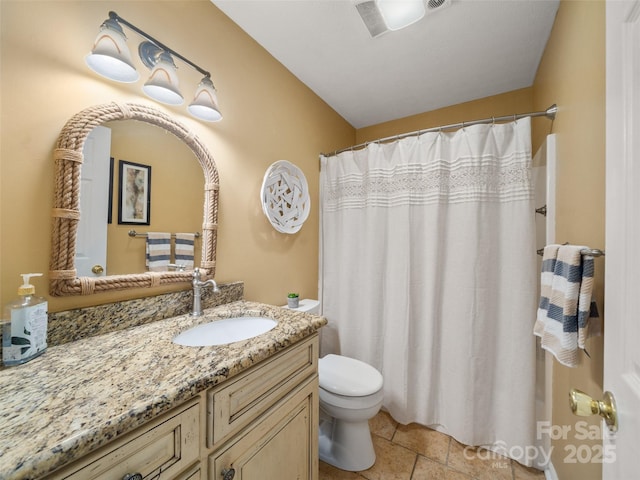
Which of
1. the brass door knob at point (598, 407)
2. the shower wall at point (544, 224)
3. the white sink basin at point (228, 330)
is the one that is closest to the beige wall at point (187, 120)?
the white sink basin at point (228, 330)

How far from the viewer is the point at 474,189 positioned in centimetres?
153

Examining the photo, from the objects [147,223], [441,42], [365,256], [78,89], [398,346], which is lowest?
[398,346]

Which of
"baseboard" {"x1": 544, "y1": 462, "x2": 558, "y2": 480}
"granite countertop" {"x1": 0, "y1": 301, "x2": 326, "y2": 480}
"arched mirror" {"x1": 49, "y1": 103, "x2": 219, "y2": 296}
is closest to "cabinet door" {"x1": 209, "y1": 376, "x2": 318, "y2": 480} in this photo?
"granite countertop" {"x1": 0, "y1": 301, "x2": 326, "y2": 480}

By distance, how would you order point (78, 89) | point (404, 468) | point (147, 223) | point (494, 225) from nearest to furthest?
point (78, 89) < point (147, 223) < point (404, 468) < point (494, 225)

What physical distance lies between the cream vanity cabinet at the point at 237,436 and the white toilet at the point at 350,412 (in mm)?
298

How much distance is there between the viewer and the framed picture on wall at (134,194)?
100 cm

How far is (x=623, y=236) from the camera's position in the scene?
453mm

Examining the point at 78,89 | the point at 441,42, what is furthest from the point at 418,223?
the point at 78,89

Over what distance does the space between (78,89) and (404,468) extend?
2.25 meters

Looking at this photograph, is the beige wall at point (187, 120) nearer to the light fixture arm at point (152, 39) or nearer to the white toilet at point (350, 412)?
the light fixture arm at point (152, 39)

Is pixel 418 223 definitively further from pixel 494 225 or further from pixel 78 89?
pixel 78 89

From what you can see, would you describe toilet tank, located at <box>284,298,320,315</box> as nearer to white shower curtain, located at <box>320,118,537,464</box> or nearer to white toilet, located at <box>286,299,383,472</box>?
white shower curtain, located at <box>320,118,537,464</box>

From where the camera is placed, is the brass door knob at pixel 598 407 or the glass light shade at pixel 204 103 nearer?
the brass door knob at pixel 598 407

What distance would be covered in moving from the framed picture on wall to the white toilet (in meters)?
1.23
